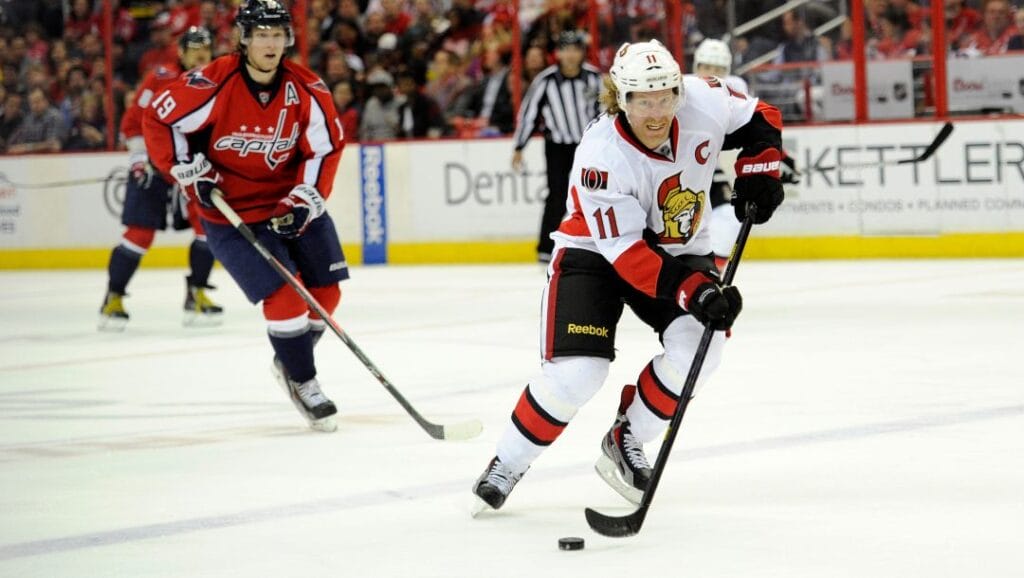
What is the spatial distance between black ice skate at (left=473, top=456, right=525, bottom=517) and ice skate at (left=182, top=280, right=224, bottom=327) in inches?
186

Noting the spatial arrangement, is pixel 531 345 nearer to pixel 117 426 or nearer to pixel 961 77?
pixel 117 426

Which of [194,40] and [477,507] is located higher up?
[194,40]

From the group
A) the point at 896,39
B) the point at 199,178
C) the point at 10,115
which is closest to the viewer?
the point at 199,178

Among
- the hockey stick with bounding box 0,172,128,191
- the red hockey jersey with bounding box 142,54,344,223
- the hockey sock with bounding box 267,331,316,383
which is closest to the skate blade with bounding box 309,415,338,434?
the hockey sock with bounding box 267,331,316,383

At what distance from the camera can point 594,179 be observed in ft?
11.2

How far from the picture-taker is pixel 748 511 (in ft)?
11.3

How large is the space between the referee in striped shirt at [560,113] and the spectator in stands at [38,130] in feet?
12.9

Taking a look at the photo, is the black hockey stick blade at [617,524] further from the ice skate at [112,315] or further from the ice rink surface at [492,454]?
the ice skate at [112,315]

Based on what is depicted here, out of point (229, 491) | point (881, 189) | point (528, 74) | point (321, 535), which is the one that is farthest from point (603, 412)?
point (528, 74)

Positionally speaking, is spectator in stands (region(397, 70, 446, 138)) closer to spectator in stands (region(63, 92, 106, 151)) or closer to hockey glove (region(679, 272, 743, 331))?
spectator in stands (region(63, 92, 106, 151))

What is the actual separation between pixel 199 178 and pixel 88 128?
25.7 feet

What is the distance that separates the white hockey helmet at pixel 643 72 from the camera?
3.34 m

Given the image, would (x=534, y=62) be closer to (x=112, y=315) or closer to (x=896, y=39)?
(x=896, y=39)

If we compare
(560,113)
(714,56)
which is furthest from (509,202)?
(714,56)
